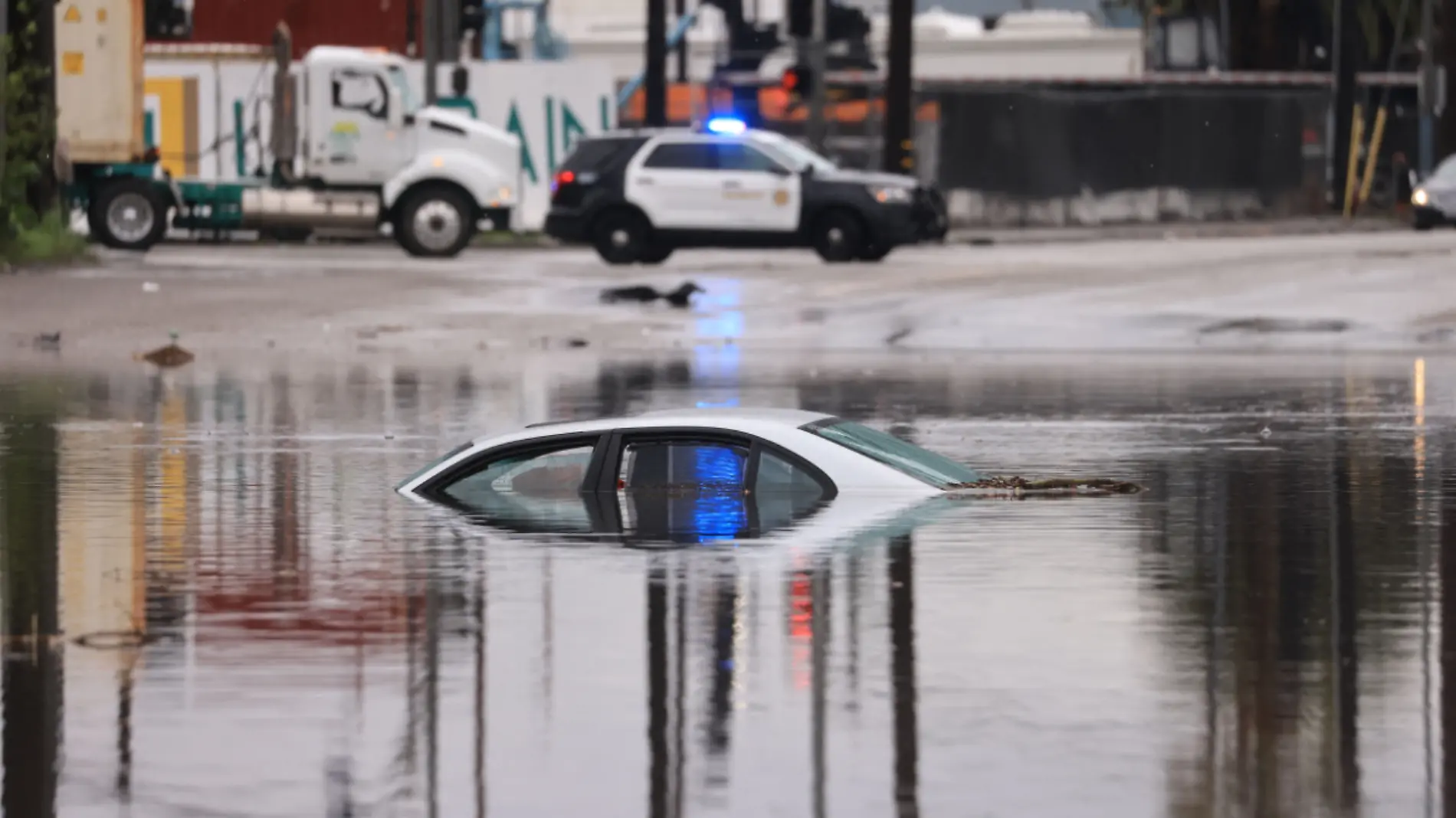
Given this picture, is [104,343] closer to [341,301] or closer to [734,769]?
[341,301]

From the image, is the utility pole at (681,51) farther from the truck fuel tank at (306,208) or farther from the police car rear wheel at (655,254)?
the police car rear wheel at (655,254)

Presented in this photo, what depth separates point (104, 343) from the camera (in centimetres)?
3225

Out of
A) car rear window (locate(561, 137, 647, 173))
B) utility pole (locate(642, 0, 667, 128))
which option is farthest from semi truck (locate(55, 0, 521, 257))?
utility pole (locate(642, 0, 667, 128))

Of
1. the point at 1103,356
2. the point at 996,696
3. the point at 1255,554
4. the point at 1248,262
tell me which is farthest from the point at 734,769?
the point at 1248,262

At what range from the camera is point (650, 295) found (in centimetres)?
3691

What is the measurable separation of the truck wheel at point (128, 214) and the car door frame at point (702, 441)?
2723 cm

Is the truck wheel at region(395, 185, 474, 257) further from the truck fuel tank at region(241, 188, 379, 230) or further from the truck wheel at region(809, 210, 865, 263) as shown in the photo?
the truck wheel at region(809, 210, 865, 263)

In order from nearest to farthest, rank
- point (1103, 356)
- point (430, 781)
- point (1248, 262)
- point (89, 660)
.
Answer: point (430, 781), point (89, 660), point (1103, 356), point (1248, 262)

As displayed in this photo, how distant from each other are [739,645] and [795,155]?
30.3 meters

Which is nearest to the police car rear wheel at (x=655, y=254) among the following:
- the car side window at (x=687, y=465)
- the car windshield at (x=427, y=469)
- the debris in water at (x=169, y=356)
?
the debris in water at (x=169, y=356)

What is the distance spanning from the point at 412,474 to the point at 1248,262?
863 inches

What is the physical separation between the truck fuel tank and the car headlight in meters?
6.91

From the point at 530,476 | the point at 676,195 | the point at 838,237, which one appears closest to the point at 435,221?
the point at 676,195

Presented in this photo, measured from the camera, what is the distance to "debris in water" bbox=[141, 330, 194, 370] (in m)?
30.4
